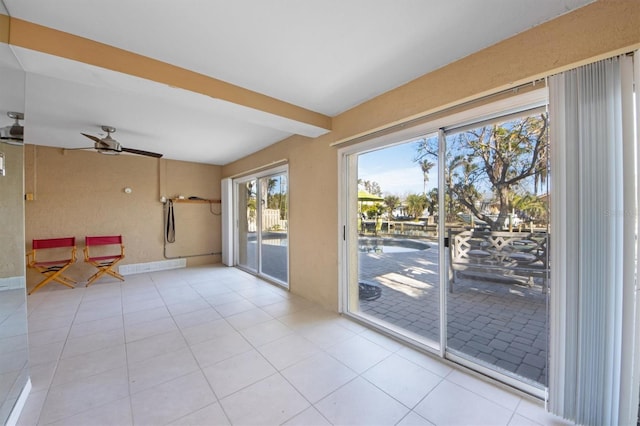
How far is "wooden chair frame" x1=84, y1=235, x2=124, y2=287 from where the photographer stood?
424 centimetres

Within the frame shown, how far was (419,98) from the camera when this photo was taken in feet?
6.95

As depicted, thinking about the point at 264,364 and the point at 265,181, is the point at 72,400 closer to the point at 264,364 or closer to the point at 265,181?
the point at 264,364

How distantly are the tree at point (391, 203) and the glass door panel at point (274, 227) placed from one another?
1.81 meters

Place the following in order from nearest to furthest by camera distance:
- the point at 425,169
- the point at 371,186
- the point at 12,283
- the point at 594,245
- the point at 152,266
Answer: the point at 594,245 < the point at 12,283 < the point at 425,169 < the point at 371,186 < the point at 152,266

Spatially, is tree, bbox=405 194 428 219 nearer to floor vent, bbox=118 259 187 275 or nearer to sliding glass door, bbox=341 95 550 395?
sliding glass door, bbox=341 95 550 395

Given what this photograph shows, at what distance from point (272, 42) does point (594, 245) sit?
2.29 metres

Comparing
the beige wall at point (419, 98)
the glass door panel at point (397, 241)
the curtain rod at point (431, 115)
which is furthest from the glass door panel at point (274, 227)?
the curtain rod at point (431, 115)

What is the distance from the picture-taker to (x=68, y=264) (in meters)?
4.04

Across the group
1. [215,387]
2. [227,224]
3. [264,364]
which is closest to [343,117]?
[264,364]

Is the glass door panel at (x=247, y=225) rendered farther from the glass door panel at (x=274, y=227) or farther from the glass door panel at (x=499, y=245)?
the glass door panel at (x=499, y=245)

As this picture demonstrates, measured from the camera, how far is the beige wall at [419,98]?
1.32m

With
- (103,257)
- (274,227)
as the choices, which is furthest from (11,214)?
(103,257)

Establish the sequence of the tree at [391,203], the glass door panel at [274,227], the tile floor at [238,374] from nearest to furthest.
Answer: the tile floor at [238,374]
the tree at [391,203]
the glass door panel at [274,227]

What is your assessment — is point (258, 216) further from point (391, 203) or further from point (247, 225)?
point (391, 203)
